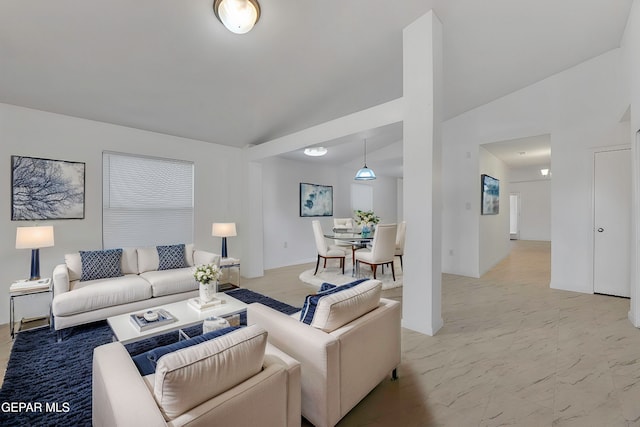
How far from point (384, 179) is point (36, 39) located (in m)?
8.45

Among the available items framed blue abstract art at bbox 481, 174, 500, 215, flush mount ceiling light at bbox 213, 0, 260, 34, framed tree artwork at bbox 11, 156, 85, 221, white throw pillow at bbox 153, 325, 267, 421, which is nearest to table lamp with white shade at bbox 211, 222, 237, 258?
framed tree artwork at bbox 11, 156, 85, 221

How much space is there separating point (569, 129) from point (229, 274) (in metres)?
5.81

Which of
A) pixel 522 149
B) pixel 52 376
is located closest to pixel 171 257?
pixel 52 376

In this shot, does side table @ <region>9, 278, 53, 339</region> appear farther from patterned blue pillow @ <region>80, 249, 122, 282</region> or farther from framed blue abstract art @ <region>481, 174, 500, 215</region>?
framed blue abstract art @ <region>481, 174, 500, 215</region>

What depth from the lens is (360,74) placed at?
12.4 ft

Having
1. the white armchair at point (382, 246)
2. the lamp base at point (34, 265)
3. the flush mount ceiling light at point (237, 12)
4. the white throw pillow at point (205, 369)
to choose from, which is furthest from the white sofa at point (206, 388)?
the white armchair at point (382, 246)

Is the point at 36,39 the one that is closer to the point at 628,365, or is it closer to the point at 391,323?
the point at 391,323

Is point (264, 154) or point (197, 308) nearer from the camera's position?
point (197, 308)

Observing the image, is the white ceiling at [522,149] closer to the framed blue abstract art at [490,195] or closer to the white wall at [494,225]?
the white wall at [494,225]

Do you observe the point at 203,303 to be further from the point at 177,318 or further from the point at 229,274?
the point at 229,274

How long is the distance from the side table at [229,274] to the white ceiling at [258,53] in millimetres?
2150

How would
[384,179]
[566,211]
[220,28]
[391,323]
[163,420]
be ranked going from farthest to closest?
[384,179] → [566,211] → [220,28] → [391,323] → [163,420]

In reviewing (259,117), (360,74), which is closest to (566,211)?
(360,74)

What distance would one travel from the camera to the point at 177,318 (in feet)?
8.23
